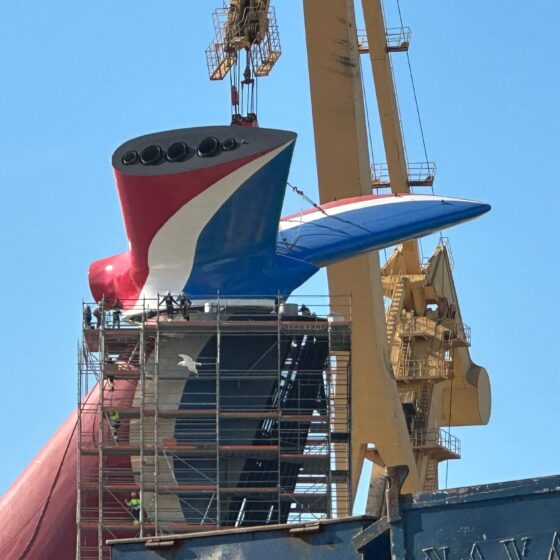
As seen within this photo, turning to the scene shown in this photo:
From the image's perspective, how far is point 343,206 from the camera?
155 feet

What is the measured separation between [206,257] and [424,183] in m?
13.8

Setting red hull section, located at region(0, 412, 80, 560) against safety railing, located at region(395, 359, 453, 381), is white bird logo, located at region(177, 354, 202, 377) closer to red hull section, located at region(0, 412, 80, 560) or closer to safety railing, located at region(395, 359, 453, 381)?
red hull section, located at region(0, 412, 80, 560)

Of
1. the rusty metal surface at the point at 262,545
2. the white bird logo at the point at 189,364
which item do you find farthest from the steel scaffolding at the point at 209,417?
the rusty metal surface at the point at 262,545

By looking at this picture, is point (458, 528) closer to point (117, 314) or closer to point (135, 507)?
point (135, 507)

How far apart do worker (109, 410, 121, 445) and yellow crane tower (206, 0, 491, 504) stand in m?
6.09

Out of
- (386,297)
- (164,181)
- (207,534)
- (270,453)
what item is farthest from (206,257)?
(207,534)

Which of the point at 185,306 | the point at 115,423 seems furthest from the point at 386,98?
the point at 115,423

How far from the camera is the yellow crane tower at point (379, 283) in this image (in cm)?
4697

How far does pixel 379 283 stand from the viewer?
162ft

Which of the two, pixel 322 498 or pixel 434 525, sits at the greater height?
pixel 322 498

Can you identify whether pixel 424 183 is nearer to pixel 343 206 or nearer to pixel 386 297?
pixel 386 297

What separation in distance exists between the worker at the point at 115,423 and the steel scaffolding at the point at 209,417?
0.07 feet

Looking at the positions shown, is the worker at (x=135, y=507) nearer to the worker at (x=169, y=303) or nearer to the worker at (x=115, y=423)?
the worker at (x=115, y=423)

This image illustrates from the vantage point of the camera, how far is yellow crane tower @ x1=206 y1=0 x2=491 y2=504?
154ft
